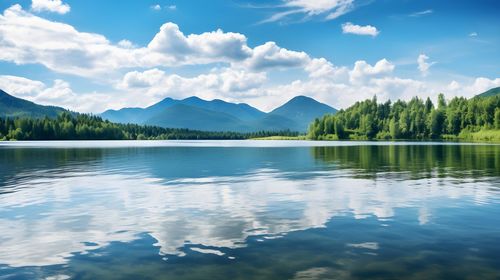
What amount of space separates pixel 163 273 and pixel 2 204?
864 inches

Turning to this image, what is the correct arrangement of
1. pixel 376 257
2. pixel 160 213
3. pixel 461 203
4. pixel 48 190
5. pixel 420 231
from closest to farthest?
pixel 376 257, pixel 420 231, pixel 160 213, pixel 461 203, pixel 48 190

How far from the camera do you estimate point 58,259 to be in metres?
17.8

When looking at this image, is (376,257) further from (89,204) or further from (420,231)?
(89,204)

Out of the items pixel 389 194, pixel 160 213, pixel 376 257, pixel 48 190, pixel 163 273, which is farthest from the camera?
pixel 48 190

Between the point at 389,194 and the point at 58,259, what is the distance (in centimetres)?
2630

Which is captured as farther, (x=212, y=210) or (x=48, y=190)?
(x=48, y=190)

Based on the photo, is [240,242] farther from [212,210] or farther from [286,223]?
[212,210]

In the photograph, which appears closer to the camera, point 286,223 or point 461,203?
point 286,223

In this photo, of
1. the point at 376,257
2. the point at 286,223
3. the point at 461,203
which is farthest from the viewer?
the point at 461,203

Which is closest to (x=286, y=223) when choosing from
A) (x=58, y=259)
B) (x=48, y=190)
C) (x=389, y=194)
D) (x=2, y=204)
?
(x=58, y=259)

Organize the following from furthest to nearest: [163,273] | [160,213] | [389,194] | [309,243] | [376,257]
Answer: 1. [389,194]
2. [160,213]
3. [309,243]
4. [376,257]
5. [163,273]

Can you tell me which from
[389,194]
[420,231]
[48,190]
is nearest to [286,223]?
[420,231]

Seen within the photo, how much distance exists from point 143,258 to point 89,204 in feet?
52.9

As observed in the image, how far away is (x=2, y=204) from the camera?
1254 inches
